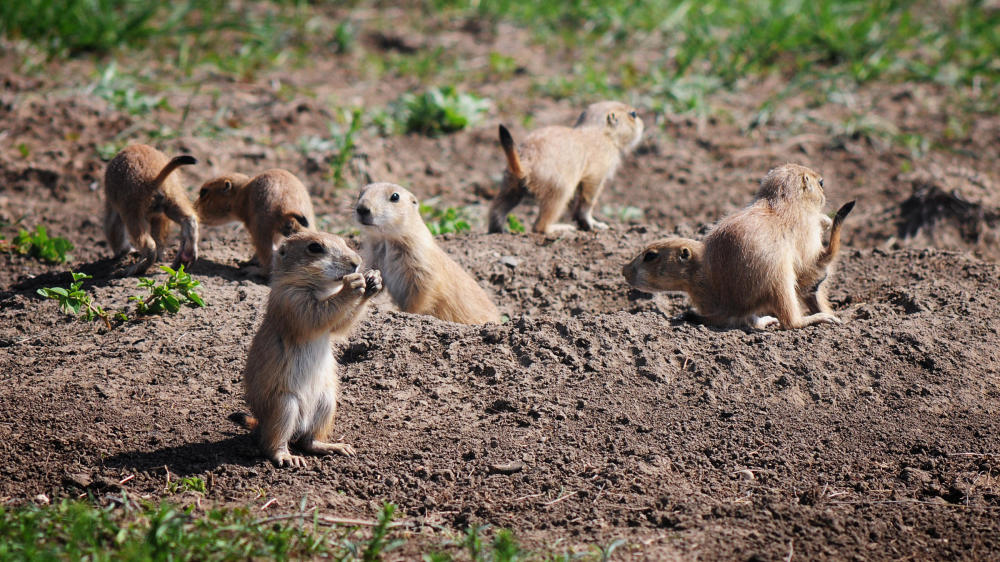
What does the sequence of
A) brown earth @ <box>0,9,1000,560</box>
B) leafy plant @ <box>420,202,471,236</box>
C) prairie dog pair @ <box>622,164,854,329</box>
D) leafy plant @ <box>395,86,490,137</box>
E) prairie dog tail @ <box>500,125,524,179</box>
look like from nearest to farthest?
brown earth @ <box>0,9,1000,560</box> < prairie dog pair @ <box>622,164,854,329</box> < prairie dog tail @ <box>500,125,524,179</box> < leafy plant @ <box>420,202,471,236</box> < leafy plant @ <box>395,86,490,137</box>

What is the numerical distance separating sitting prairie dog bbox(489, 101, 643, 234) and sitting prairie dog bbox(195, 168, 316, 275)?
5.10 ft

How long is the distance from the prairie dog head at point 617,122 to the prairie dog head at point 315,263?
13.6 feet

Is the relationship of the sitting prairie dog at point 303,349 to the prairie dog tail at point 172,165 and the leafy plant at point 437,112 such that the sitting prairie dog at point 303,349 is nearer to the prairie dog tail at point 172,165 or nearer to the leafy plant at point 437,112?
the prairie dog tail at point 172,165

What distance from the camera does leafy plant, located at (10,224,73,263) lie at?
664 centimetres

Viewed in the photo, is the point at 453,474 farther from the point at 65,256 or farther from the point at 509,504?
the point at 65,256

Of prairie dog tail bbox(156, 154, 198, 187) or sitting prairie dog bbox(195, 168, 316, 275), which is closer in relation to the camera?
prairie dog tail bbox(156, 154, 198, 187)

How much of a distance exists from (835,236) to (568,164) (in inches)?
103

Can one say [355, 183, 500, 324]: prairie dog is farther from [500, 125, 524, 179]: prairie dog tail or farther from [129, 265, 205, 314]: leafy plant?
[129, 265, 205, 314]: leafy plant

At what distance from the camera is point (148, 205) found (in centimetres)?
629

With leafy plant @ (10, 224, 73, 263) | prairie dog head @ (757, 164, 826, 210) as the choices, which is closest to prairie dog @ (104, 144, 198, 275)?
leafy plant @ (10, 224, 73, 263)

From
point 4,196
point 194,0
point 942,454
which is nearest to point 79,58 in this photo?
point 194,0

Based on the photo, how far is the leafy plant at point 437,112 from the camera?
29.5ft

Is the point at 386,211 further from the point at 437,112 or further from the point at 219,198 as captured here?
the point at 437,112

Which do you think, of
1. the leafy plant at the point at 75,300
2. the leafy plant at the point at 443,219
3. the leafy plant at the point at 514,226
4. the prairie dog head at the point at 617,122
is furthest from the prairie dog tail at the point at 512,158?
the leafy plant at the point at 75,300
